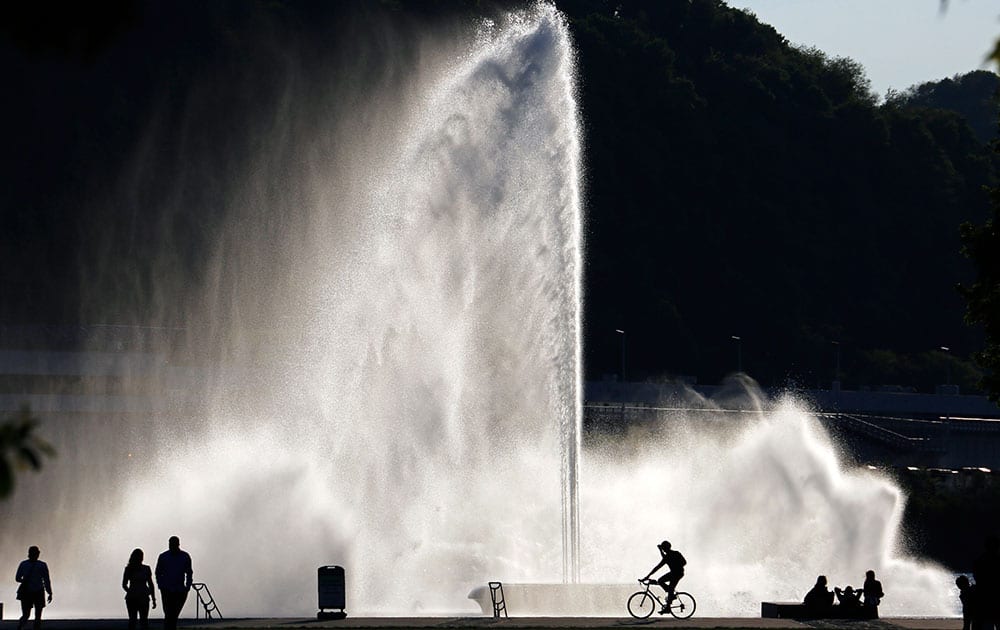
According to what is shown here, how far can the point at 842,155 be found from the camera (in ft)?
446

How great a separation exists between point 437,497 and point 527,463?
378cm

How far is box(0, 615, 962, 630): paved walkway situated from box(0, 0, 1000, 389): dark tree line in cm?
6972

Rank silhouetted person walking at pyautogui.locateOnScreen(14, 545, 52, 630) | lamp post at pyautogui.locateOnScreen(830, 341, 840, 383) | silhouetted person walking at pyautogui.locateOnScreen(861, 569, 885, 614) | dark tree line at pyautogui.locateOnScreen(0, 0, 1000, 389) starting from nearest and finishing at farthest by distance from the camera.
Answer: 1. silhouetted person walking at pyautogui.locateOnScreen(14, 545, 52, 630)
2. silhouetted person walking at pyautogui.locateOnScreen(861, 569, 885, 614)
3. dark tree line at pyautogui.locateOnScreen(0, 0, 1000, 389)
4. lamp post at pyautogui.locateOnScreen(830, 341, 840, 383)

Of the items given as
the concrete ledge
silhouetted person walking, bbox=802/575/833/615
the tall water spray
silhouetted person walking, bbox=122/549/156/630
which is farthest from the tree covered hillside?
silhouetted person walking, bbox=122/549/156/630

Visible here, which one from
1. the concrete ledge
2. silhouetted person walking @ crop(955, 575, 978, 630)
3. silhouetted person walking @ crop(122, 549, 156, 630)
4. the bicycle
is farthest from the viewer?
the bicycle

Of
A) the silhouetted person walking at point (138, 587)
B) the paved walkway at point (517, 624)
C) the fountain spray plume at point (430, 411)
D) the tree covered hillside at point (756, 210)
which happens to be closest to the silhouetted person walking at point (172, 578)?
the silhouetted person walking at point (138, 587)

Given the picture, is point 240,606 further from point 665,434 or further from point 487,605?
point 665,434

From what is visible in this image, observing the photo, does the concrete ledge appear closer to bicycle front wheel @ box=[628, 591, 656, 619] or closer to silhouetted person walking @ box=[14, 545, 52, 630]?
bicycle front wheel @ box=[628, 591, 656, 619]

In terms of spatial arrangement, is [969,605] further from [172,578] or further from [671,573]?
[172,578]

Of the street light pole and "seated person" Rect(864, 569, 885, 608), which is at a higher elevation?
the street light pole

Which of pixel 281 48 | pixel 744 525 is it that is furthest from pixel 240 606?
pixel 281 48

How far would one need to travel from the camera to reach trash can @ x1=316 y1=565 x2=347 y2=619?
2669 cm

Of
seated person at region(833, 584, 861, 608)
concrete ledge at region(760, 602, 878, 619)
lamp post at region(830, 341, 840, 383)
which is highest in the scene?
lamp post at region(830, 341, 840, 383)

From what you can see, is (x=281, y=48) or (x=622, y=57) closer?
(x=281, y=48)
